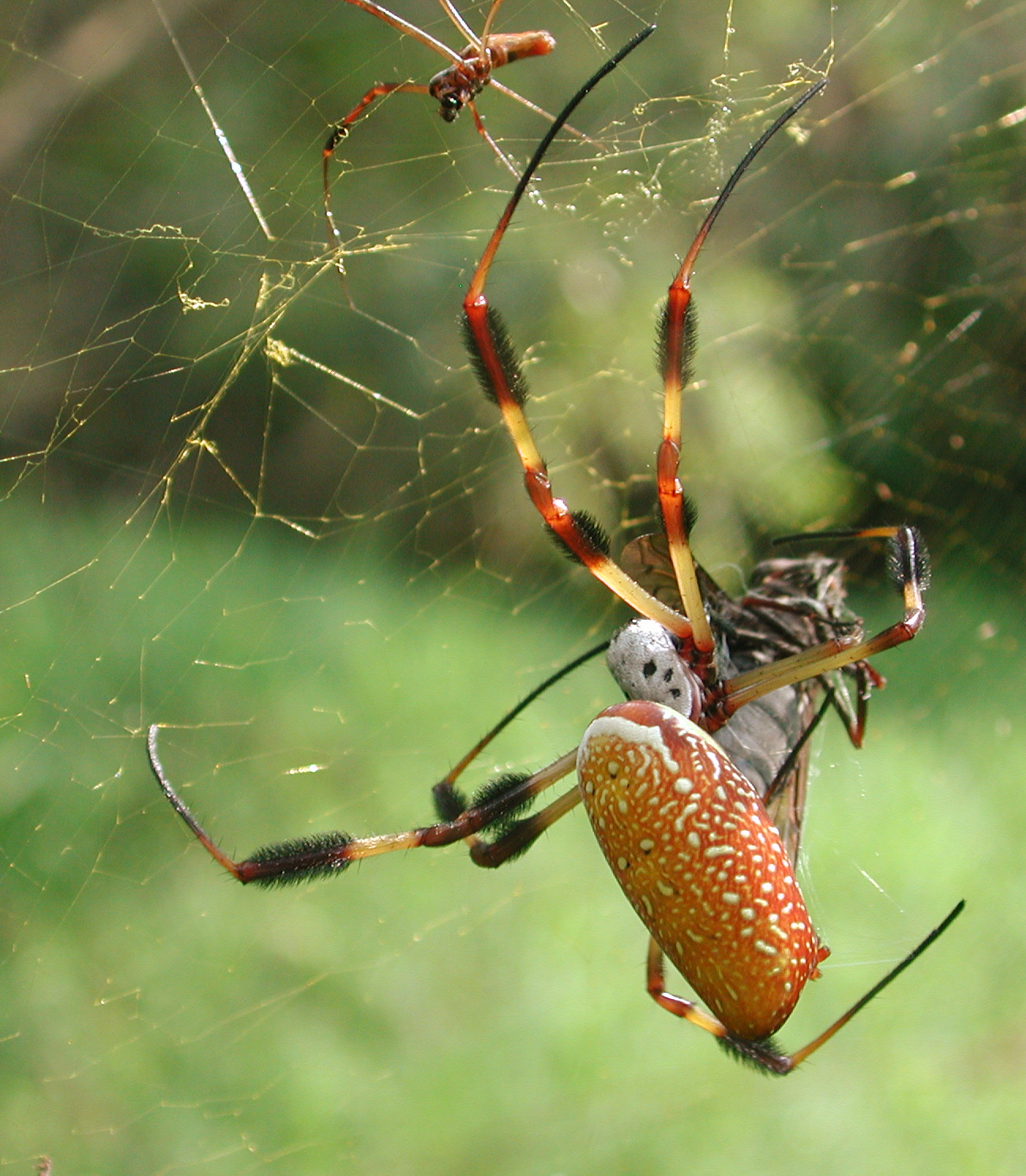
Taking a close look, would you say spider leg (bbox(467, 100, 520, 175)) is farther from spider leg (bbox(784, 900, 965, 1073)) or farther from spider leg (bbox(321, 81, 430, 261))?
spider leg (bbox(784, 900, 965, 1073))

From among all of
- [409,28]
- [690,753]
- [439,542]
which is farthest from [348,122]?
[439,542]

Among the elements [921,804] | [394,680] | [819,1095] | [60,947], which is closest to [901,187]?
[921,804]

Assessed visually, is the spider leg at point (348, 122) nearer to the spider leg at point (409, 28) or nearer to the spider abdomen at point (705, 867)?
the spider leg at point (409, 28)

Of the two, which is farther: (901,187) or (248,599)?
(901,187)

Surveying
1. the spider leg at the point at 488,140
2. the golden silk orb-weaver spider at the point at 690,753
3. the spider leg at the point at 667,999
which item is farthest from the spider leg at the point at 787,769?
the spider leg at the point at 488,140

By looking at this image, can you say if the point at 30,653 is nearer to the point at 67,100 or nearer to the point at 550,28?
the point at 550,28
